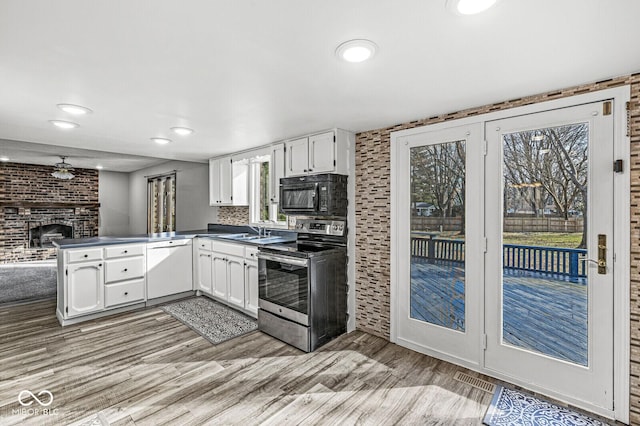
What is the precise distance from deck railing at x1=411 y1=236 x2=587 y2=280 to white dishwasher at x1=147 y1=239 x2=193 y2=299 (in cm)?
335

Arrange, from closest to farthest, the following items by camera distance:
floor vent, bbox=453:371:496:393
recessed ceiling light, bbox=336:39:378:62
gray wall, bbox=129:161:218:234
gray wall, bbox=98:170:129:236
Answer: recessed ceiling light, bbox=336:39:378:62 → floor vent, bbox=453:371:496:393 → gray wall, bbox=129:161:218:234 → gray wall, bbox=98:170:129:236

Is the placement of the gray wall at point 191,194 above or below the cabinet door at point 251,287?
above

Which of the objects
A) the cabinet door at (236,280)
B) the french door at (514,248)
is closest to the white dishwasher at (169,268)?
the cabinet door at (236,280)

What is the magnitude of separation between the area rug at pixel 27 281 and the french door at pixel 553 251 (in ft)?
18.8

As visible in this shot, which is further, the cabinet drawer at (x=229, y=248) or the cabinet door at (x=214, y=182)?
the cabinet door at (x=214, y=182)

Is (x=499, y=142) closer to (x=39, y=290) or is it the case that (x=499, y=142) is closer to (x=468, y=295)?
(x=468, y=295)

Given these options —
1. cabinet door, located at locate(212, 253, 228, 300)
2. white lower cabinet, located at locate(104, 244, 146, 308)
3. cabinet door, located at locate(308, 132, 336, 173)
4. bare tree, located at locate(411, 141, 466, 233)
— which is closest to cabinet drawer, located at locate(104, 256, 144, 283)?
white lower cabinet, located at locate(104, 244, 146, 308)

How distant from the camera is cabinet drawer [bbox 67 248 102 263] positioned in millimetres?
3477

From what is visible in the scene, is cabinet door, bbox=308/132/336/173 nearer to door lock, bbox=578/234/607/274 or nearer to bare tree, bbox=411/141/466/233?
bare tree, bbox=411/141/466/233

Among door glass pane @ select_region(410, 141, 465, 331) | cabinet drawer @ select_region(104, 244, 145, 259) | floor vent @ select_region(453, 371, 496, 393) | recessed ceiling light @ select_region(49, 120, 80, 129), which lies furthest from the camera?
cabinet drawer @ select_region(104, 244, 145, 259)

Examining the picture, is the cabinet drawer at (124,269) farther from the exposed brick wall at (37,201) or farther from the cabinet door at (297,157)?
the exposed brick wall at (37,201)

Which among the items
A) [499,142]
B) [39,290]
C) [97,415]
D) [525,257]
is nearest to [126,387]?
[97,415]

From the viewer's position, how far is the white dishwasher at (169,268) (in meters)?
4.12

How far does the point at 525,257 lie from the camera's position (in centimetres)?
239
